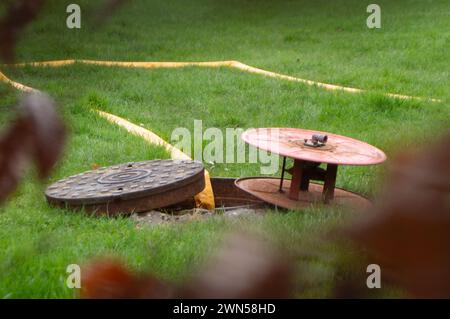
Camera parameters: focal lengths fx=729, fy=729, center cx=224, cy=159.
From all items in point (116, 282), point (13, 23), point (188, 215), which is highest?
point (13, 23)

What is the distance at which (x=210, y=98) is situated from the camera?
742cm

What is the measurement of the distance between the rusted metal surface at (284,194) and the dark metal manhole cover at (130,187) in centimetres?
33

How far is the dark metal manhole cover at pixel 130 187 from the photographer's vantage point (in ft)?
13.3

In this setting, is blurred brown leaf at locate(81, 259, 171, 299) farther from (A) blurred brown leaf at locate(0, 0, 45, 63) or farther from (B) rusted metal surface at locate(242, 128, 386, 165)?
(B) rusted metal surface at locate(242, 128, 386, 165)

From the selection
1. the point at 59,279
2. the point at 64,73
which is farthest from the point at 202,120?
the point at 59,279

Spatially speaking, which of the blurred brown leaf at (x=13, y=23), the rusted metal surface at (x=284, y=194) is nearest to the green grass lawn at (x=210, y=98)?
the blurred brown leaf at (x=13, y=23)

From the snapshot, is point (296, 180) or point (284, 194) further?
point (284, 194)

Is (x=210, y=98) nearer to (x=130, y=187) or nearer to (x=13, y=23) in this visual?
(x=130, y=187)

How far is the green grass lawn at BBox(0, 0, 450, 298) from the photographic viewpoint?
99 cm

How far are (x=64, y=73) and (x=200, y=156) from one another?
3.34 metres

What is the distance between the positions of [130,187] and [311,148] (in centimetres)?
108

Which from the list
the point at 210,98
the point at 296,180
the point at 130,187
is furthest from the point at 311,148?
the point at 210,98

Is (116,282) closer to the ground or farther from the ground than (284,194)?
farther from the ground

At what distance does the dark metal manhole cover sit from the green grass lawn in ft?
0.44
